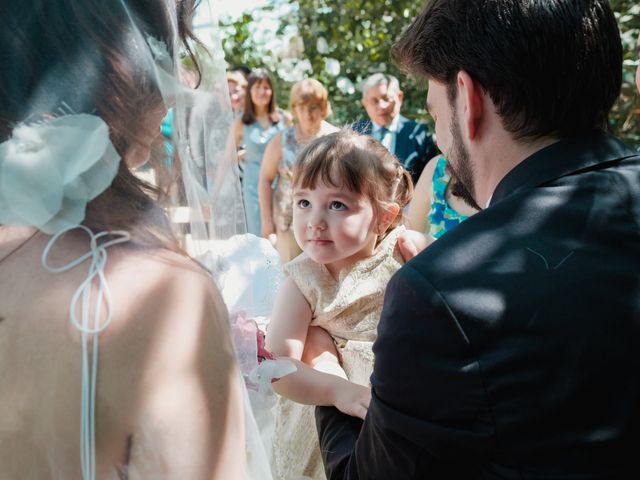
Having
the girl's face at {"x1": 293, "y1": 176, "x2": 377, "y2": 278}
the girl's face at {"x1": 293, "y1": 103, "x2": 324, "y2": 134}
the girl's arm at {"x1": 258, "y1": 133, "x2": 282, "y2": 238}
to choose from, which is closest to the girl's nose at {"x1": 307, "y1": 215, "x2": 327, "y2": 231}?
the girl's face at {"x1": 293, "y1": 176, "x2": 377, "y2": 278}

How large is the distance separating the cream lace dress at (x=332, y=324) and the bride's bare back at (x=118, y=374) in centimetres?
108

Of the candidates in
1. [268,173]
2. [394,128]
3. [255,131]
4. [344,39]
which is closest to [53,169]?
[394,128]

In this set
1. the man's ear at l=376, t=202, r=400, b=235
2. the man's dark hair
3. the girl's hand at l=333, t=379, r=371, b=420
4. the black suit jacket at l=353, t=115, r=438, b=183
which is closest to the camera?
the man's dark hair

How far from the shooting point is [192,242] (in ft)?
4.82

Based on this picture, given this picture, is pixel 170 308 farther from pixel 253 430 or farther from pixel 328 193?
pixel 328 193

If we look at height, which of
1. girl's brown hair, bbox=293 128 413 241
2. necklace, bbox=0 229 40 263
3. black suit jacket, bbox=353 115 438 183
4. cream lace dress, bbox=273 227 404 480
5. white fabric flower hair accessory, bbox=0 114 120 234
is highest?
white fabric flower hair accessory, bbox=0 114 120 234

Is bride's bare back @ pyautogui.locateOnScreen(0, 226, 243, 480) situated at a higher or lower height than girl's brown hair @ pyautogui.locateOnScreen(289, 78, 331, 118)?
higher

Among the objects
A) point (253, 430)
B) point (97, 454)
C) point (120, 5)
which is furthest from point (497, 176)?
point (97, 454)

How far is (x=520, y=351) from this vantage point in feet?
4.42

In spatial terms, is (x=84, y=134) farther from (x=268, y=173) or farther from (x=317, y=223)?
(x=268, y=173)

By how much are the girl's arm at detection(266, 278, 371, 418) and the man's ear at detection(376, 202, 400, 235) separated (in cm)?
34

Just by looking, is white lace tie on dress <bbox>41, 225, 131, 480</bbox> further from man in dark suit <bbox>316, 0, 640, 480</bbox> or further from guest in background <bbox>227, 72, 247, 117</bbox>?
guest in background <bbox>227, 72, 247, 117</bbox>

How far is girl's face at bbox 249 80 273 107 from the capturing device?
23.9 ft

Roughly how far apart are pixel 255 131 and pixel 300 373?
5.41 metres
